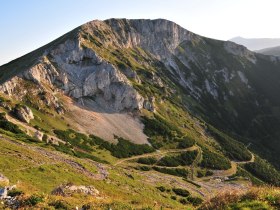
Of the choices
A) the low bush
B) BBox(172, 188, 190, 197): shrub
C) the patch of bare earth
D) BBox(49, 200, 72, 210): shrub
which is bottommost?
BBox(172, 188, 190, 197): shrub

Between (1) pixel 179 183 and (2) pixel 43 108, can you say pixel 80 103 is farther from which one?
(1) pixel 179 183

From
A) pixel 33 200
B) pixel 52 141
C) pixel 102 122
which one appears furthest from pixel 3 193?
pixel 102 122

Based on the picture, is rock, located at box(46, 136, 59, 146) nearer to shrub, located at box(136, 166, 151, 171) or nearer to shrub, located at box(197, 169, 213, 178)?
shrub, located at box(136, 166, 151, 171)

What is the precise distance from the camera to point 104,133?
16988cm

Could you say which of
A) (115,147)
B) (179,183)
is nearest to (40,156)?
(179,183)

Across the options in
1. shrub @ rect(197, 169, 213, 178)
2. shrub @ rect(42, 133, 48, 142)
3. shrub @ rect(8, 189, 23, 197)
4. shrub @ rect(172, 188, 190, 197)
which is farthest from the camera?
shrub @ rect(197, 169, 213, 178)

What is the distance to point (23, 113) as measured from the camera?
139000 millimetres

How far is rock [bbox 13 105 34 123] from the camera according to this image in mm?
137663

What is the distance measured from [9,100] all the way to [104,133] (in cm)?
4802

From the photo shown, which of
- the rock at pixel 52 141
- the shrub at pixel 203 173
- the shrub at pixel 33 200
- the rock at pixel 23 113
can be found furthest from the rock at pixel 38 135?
the shrub at pixel 33 200

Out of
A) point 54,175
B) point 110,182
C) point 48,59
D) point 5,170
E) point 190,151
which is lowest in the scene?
point 190,151

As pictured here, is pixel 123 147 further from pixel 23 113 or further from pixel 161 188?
pixel 161 188

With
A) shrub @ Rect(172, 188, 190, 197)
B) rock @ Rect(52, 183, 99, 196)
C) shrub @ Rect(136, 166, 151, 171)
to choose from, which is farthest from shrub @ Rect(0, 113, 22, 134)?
rock @ Rect(52, 183, 99, 196)

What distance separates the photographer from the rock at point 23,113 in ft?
452
